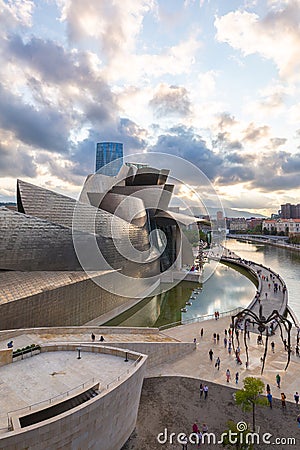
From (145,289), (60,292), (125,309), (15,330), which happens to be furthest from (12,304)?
(145,289)

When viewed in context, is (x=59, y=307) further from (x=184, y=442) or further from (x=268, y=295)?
(x=268, y=295)

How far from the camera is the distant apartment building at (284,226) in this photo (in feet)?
408

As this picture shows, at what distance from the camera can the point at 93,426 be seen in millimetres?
7434

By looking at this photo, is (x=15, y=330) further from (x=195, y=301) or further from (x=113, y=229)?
(x=195, y=301)

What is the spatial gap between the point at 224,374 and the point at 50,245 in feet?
37.2

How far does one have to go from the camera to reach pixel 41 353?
11.2 m

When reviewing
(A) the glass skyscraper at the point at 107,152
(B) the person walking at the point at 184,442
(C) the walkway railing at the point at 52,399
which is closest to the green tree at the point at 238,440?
(B) the person walking at the point at 184,442

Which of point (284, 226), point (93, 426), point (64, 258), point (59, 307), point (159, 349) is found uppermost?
point (284, 226)

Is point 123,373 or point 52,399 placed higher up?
point 52,399

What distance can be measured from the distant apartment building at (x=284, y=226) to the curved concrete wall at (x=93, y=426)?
123 meters

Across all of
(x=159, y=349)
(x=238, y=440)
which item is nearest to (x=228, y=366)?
(x=159, y=349)

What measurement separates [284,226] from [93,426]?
143838 millimetres

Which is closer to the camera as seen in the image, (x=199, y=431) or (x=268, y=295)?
(x=199, y=431)

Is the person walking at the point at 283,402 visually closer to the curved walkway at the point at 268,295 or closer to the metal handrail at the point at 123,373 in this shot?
the metal handrail at the point at 123,373
